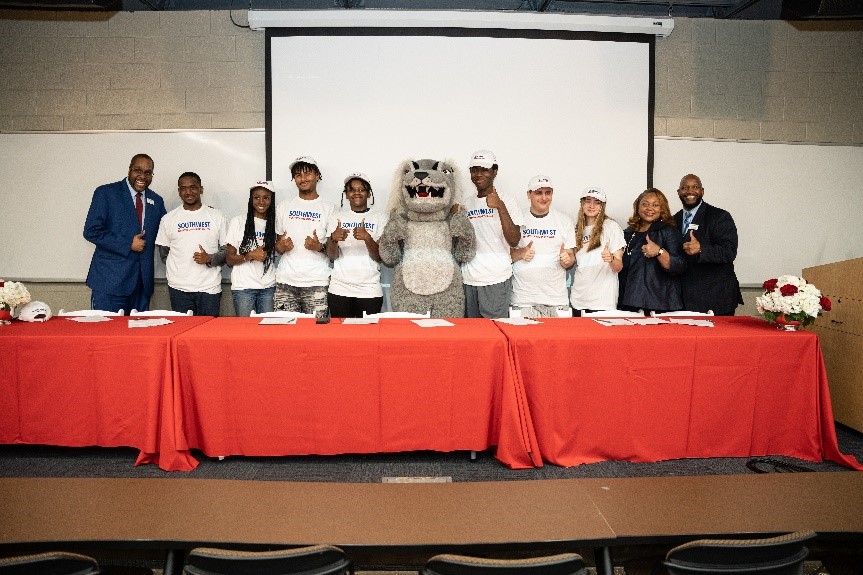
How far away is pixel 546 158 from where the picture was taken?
4332 millimetres

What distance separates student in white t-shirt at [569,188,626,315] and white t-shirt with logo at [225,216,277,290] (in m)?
2.18

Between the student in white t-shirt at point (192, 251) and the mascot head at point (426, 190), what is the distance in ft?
4.81

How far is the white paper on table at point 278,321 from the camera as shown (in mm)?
2811

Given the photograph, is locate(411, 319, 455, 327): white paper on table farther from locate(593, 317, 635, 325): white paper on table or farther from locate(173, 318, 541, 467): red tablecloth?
locate(593, 317, 635, 325): white paper on table

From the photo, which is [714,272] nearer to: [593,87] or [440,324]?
[593,87]

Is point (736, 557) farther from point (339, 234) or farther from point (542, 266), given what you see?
point (339, 234)

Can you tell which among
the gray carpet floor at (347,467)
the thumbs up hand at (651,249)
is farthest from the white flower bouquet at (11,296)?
the thumbs up hand at (651,249)

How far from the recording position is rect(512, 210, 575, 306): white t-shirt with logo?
358 cm

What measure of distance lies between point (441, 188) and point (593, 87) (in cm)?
188

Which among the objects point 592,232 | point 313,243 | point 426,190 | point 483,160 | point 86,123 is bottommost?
point 313,243

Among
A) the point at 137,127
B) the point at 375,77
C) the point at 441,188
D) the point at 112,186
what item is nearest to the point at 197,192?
the point at 112,186

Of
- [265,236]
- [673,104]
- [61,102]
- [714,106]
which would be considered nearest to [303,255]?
[265,236]

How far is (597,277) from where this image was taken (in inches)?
141

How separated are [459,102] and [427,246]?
5.09 ft
